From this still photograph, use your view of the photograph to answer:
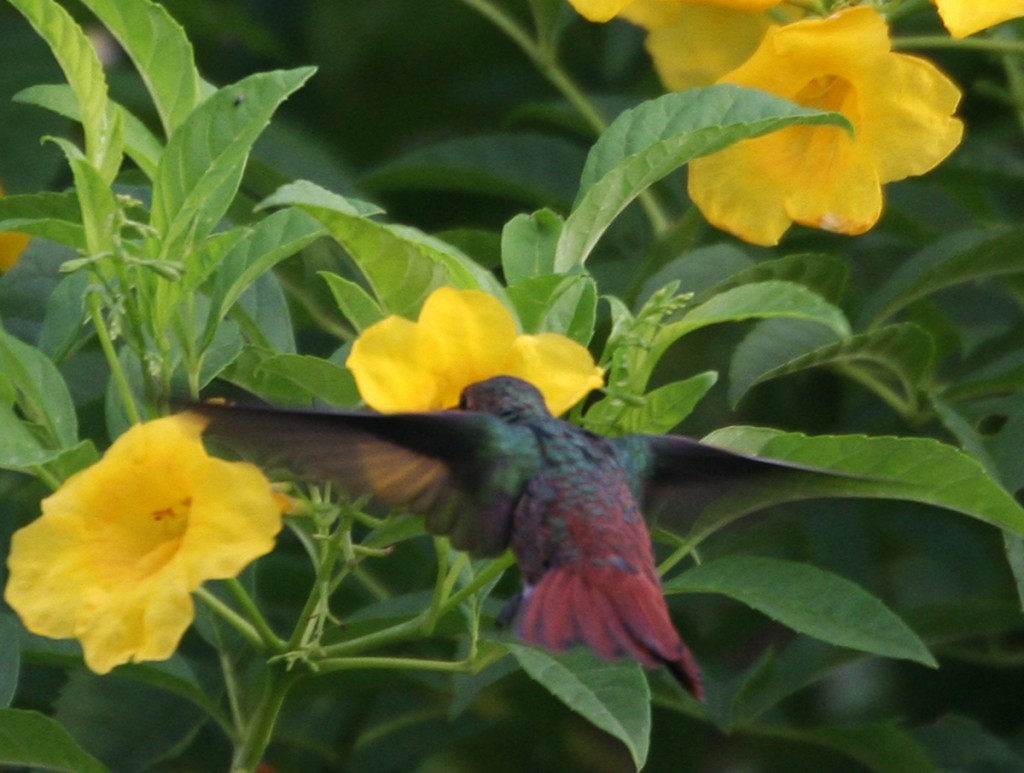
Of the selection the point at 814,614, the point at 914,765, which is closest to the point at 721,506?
the point at 814,614

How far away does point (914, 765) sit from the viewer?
1.70 m

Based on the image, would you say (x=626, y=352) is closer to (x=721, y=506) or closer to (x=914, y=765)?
(x=721, y=506)

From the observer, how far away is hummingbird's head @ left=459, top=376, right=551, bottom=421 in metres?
1.10

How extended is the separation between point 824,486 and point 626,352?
0.58 ft

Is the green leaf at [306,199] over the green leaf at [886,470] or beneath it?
over

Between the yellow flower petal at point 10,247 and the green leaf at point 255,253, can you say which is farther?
the yellow flower petal at point 10,247

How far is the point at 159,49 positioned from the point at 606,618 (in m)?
0.53

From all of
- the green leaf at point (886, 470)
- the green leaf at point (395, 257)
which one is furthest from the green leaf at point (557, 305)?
the green leaf at point (886, 470)

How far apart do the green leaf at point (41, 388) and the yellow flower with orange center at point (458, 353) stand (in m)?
0.24

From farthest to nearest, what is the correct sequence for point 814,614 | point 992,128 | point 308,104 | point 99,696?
point 308,104, point 992,128, point 99,696, point 814,614

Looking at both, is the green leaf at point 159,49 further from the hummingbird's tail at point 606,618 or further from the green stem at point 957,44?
the green stem at point 957,44

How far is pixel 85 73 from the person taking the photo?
1128 mm

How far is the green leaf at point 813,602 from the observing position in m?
1.21

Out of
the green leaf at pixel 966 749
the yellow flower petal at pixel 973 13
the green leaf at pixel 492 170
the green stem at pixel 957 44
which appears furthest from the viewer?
the green leaf at pixel 492 170
